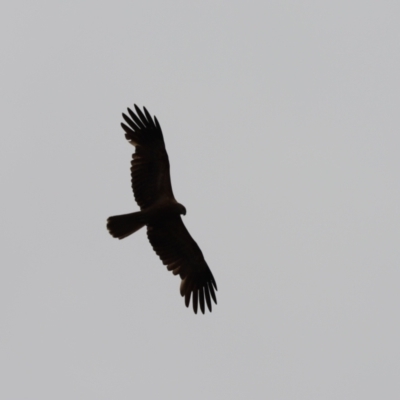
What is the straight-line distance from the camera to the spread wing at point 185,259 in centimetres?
1534

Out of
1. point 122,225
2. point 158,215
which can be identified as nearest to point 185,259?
point 158,215

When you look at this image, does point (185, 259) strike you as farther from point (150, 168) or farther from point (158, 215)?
point (150, 168)

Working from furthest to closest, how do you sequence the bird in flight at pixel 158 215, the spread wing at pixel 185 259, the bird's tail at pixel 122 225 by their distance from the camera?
1. the spread wing at pixel 185 259
2. the bird in flight at pixel 158 215
3. the bird's tail at pixel 122 225

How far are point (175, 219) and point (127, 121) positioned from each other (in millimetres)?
2248

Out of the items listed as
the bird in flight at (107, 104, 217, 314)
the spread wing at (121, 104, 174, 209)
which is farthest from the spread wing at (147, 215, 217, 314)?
the spread wing at (121, 104, 174, 209)

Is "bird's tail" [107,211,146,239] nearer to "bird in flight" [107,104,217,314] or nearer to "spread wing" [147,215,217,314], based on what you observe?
"bird in flight" [107,104,217,314]

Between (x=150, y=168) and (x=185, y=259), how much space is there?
2.15m

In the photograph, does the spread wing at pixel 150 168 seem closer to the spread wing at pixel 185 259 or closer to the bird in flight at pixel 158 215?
the bird in flight at pixel 158 215

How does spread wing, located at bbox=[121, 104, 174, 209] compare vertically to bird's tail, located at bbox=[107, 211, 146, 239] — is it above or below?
above

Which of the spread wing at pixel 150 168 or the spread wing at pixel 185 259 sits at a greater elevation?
the spread wing at pixel 150 168

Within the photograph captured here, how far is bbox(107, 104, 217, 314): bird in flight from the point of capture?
14.7m

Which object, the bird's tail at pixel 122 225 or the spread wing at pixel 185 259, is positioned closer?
the bird's tail at pixel 122 225

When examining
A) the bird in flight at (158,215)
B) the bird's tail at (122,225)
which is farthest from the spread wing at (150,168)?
the bird's tail at (122,225)

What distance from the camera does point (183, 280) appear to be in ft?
51.3
